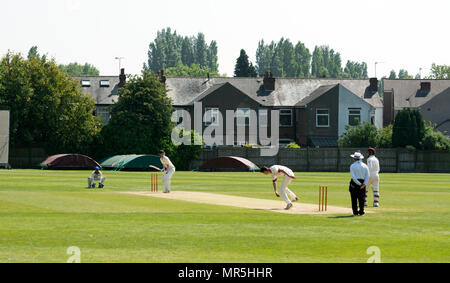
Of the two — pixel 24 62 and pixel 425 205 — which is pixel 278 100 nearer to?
pixel 24 62

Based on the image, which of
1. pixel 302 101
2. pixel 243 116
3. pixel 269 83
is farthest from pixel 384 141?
pixel 269 83

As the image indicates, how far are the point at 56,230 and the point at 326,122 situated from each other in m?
68.9

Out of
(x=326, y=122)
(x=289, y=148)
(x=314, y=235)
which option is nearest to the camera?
(x=314, y=235)

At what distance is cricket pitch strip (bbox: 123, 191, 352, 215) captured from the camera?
24.9 m

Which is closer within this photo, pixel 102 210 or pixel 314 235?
pixel 314 235

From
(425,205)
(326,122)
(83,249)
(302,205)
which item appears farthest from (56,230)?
(326,122)

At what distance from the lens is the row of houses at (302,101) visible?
3312 inches

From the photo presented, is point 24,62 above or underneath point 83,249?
above

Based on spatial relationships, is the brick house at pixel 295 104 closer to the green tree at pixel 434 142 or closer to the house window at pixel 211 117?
the house window at pixel 211 117

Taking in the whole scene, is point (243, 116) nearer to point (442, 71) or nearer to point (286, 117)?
point (286, 117)

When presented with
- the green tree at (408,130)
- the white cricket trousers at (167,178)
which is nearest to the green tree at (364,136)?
the green tree at (408,130)

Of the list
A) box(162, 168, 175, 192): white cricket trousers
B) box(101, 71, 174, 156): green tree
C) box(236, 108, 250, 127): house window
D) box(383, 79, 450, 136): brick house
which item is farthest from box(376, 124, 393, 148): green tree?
box(162, 168, 175, 192): white cricket trousers

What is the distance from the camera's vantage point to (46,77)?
73.9 m

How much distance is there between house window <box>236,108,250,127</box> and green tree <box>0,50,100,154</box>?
16.4 m
